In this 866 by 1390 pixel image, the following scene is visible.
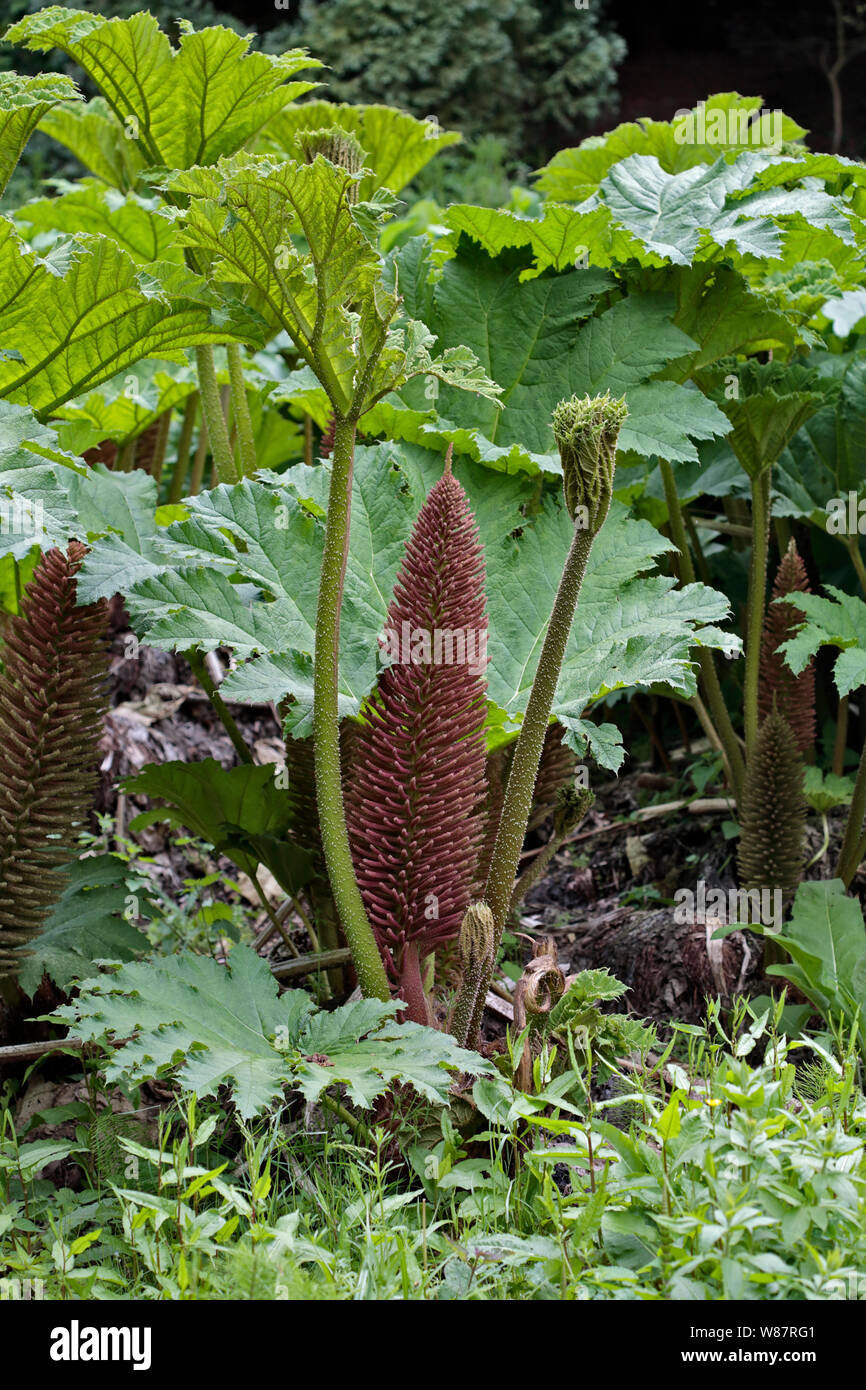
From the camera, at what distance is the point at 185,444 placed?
324 centimetres

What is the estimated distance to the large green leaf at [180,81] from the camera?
2096 mm

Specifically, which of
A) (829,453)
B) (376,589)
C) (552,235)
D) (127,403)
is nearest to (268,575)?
(376,589)

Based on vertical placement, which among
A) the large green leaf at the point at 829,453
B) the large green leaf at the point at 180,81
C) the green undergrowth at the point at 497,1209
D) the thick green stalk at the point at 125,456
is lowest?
the green undergrowth at the point at 497,1209

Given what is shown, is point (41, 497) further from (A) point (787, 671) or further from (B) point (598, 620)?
(A) point (787, 671)

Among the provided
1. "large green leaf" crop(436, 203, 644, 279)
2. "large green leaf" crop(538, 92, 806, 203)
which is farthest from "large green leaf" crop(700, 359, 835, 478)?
"large green leaf" crop(538, 92, 806, 203)

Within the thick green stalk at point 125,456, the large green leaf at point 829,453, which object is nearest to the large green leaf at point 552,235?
the large green leaf at point 829,453

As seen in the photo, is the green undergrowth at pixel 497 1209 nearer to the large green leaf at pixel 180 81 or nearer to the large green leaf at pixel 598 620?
the large green leaf at pixel 598 620

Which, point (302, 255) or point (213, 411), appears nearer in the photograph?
point (302, 255)

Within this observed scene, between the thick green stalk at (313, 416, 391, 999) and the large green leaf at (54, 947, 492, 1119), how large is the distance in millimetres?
107

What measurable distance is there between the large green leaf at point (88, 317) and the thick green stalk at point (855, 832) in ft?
4.68

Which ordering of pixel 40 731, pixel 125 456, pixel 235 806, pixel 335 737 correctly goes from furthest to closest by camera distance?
pixel 125 456 < pixel 235 806 < pixel 40 731 < pixel 335 737

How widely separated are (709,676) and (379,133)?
1493 mm

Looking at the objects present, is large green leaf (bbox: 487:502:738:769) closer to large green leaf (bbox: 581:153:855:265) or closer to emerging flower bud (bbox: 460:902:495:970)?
emerging flower bud (bbox: 460:902:495:970)

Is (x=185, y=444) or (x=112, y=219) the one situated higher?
(x=112, y=219)
